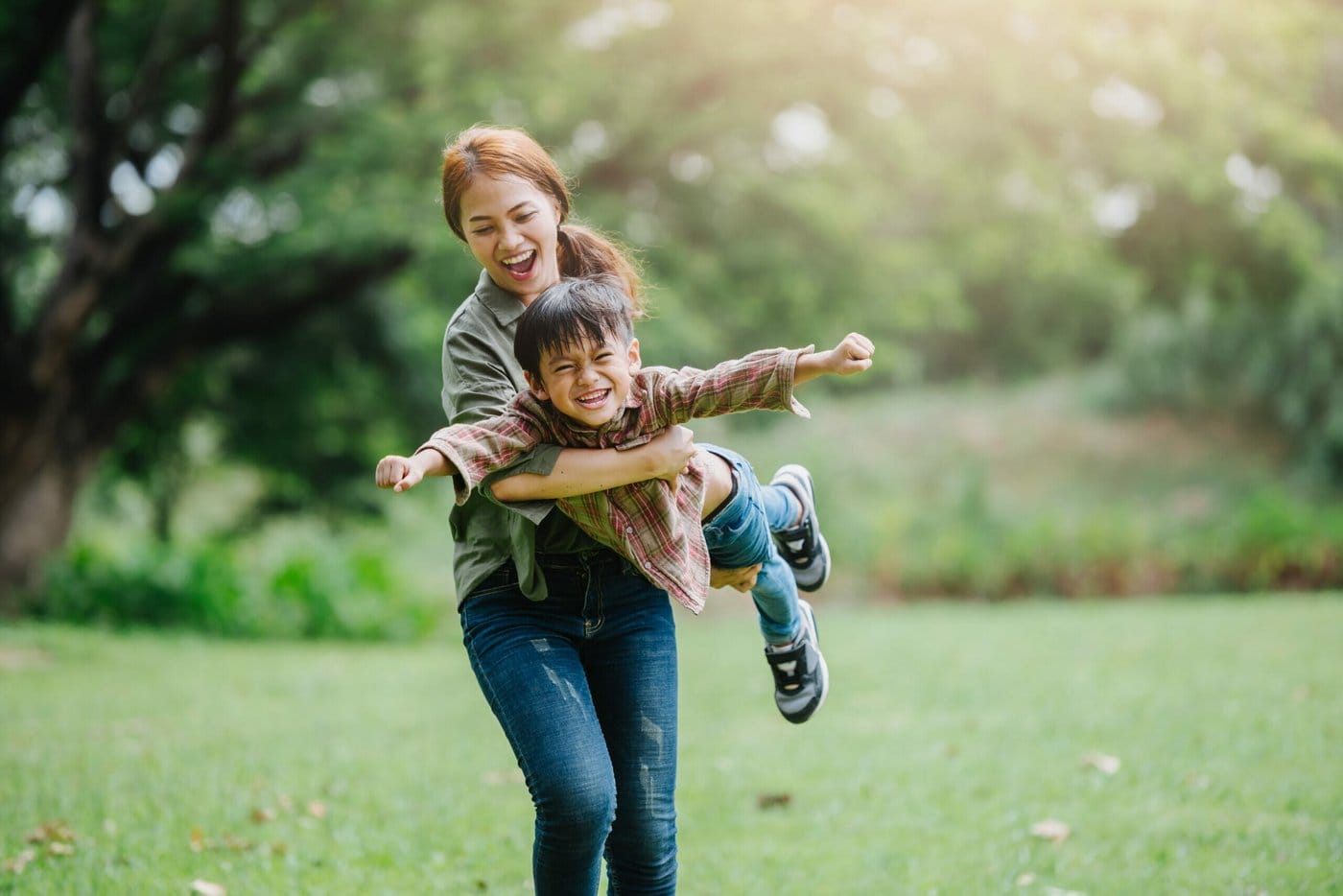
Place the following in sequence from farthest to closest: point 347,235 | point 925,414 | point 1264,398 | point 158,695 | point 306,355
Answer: point 925,414 → point 1264,398 → point 306,355 → point 347,235 → point 158,695

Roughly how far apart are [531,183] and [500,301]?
294mm

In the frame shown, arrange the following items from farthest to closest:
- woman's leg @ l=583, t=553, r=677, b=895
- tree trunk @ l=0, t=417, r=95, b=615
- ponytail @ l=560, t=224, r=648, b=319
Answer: tree trunk @ l=0, t=417, r=95, b=615 → ponytail @ l=560, t=224, r=648, b=319 → woman's leg @ l=583, t=553, r=677, b=895

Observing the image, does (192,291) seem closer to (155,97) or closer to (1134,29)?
(155,97)

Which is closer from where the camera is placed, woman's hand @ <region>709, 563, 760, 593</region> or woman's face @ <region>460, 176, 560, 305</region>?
woman's face @ <region>460, 176, 560, 305</region>

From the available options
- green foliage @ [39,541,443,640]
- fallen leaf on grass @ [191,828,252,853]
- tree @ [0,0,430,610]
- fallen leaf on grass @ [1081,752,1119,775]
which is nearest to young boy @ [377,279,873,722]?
fallen leaf on grass @ [191,828,252,853]

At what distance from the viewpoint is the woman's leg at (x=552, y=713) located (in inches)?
103

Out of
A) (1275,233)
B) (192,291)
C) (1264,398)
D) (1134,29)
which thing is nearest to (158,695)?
(192,291)

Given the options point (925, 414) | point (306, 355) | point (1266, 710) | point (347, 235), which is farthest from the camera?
point (925, 414)

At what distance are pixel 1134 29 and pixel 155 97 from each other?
9872 millimetres

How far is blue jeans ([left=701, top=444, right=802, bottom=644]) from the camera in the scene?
10.2ft

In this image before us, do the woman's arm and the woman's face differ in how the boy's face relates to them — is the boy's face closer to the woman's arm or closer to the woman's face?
the woman's arm

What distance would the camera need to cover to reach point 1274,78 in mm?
12727

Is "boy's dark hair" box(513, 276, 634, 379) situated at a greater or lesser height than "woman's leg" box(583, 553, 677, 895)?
greater

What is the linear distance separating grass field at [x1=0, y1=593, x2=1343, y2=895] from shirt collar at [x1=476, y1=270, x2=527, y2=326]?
2.20 m
